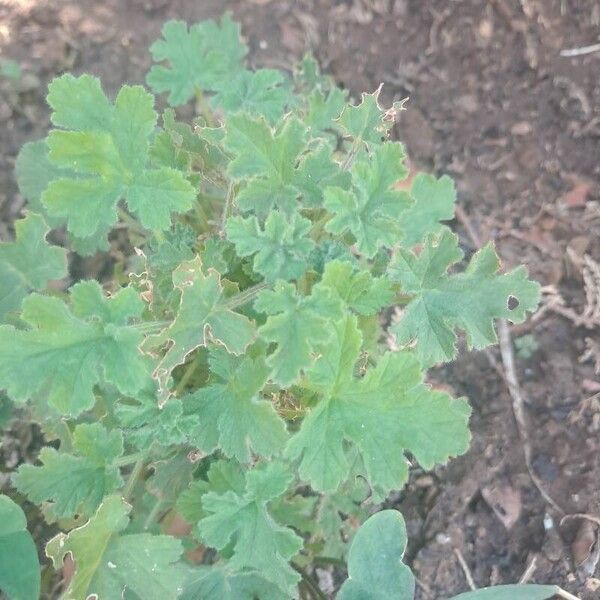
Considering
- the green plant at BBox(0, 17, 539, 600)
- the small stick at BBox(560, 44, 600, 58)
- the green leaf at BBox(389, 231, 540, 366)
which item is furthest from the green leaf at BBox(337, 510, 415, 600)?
the small stick at BBox(560, 44, 600, 58)

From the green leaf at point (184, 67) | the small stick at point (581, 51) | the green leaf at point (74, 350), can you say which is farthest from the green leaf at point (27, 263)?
the small stick at point (581, 51)

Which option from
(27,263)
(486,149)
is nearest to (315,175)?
(27,263)

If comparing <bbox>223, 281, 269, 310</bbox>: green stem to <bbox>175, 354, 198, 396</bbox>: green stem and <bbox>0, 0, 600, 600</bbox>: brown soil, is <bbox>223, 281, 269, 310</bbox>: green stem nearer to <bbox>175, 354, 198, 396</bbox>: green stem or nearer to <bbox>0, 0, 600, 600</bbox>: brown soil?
<bbox>175, 354, 198, 396</bbox>: green stem

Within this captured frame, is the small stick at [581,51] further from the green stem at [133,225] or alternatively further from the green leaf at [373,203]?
the green stem at [133,225]

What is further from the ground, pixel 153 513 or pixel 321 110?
pixel 321 110

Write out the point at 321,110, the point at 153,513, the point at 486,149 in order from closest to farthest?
1. the point at 153,513
2. the point at 321,110
3. the point at 486,149

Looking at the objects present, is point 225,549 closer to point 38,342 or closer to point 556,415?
point 38,342

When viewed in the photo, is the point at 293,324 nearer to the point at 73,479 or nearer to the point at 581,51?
the point at 73,479

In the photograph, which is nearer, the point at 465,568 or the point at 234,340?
the point at 234,340
